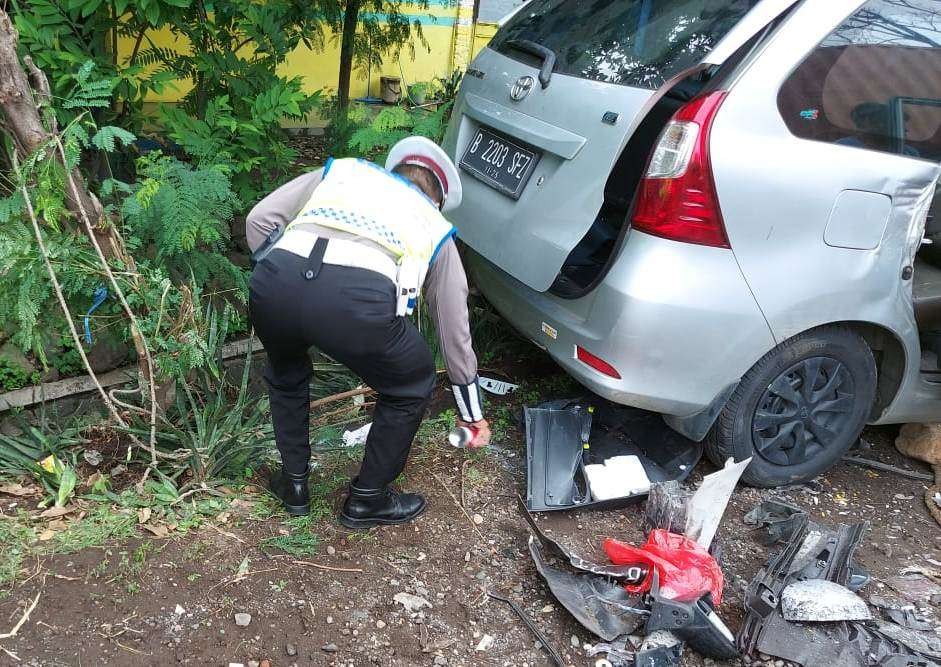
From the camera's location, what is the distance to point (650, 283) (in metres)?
2.71

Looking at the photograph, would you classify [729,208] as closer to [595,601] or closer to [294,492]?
[595,601]

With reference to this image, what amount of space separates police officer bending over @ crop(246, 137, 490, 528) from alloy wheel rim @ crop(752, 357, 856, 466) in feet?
4.07

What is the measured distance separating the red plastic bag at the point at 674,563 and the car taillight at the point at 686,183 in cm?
107

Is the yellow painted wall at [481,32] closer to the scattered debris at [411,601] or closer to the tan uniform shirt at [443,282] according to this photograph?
the tan uniform shirt at [443,282]

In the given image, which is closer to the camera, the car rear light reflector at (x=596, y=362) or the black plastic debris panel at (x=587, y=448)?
the car rear light reflector at (x=596, y=362)

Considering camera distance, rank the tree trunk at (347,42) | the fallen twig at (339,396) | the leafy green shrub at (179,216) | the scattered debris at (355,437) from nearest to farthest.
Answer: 1. the leafy green shrub at (179,216)
2. the scattered debris at (355,437)
3. the fallen twig at (339,396)
4. the tree trunk at (347,42)

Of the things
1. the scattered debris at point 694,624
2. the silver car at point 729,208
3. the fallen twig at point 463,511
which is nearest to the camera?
the scattered debris at point 694,624

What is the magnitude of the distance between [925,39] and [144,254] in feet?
10.9

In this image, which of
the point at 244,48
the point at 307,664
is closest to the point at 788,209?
the point at 307,664

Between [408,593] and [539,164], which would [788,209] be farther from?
[408,593]

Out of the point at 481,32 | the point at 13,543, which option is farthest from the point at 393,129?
the point at 481,32

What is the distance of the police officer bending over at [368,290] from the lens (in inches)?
92.7

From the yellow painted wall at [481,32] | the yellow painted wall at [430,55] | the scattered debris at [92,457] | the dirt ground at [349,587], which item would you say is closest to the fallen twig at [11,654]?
the dirt ground at [349,587]

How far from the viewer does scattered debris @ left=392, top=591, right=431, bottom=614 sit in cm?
264
